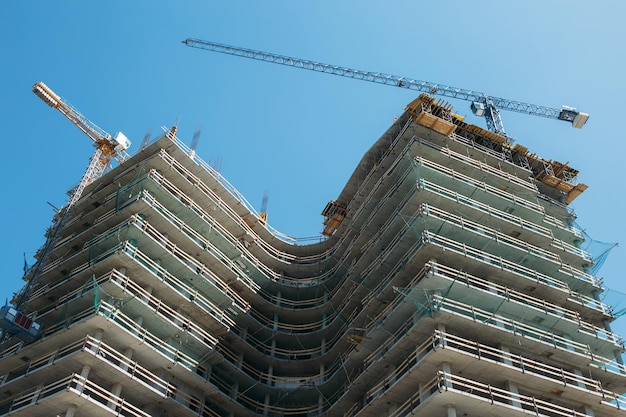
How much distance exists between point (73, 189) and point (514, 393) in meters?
50.5

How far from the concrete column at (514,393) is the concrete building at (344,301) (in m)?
0.25

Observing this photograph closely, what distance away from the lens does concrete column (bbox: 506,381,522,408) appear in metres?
34.1

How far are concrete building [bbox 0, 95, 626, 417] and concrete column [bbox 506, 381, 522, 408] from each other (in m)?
0.25

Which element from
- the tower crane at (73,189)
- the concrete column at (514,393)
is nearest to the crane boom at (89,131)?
the tower crane at (73,189)

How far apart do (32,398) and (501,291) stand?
2986 centimetres

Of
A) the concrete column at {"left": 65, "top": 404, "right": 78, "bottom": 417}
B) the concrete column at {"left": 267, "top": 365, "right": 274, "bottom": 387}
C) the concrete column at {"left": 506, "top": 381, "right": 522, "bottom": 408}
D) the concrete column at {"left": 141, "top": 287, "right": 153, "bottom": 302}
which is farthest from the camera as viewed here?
the concrete column at {"left": 267, "top": 365, "right": 274, "bottom": 387}

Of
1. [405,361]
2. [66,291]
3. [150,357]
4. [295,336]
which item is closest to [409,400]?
[405,361]

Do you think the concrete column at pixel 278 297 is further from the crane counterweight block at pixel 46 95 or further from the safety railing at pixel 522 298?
the crane counterweight block at pixel 46 95

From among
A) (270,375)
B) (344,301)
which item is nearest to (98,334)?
(270,375)

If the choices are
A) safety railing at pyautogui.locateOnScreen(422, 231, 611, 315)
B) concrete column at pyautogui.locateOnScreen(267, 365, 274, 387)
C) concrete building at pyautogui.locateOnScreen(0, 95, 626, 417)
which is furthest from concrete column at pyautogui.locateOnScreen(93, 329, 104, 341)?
safety railing at pyautogui.locateOnScreen(422, 231, 611, 315)

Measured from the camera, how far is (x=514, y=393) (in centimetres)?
3462

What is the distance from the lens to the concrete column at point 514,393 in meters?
34.1

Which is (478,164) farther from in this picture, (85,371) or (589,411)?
(85,371)

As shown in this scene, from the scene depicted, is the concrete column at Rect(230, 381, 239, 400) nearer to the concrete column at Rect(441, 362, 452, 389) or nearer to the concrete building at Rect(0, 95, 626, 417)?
the concrete building at Rect(0, 95, 626, 417)
